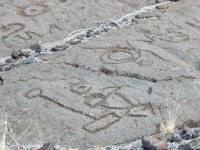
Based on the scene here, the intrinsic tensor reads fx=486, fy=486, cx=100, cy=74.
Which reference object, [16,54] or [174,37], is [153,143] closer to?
[174,37]

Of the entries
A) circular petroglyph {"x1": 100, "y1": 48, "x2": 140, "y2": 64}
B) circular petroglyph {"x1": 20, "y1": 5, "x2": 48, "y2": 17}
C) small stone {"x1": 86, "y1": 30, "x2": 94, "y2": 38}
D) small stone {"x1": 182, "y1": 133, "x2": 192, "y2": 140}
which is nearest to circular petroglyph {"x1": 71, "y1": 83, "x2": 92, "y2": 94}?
circular petroglyph {"x1": 100, "y1": 48, "x2": 140, "y2": 64}

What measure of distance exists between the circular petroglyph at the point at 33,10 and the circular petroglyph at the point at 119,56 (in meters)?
1.57

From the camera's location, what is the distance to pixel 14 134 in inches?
146

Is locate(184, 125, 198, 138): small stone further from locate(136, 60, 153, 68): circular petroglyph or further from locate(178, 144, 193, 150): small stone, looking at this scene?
locate(136, 60, 153, 68): circular petroglyph

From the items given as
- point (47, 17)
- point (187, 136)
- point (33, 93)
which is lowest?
Result: point (47, 17)

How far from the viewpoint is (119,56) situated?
488 cm

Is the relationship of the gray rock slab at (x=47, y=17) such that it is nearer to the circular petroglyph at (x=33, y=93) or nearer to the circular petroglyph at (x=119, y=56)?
the circular petroglyph at (x=119, y=56)

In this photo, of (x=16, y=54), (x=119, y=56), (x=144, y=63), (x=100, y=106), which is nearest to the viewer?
(x=100, y=106)

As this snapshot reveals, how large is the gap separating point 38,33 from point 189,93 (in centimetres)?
226

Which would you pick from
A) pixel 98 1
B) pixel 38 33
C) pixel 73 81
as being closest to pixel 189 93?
pixel 73 81

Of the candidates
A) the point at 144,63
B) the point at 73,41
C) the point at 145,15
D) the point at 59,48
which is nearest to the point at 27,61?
the point at 59,48

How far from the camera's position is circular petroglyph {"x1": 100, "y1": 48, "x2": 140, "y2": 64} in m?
4.79

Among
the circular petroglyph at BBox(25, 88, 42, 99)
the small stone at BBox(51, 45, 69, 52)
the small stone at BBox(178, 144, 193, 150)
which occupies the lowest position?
the small stone at BBox(51, 45, 69, 52)

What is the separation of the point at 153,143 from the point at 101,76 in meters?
1.30
